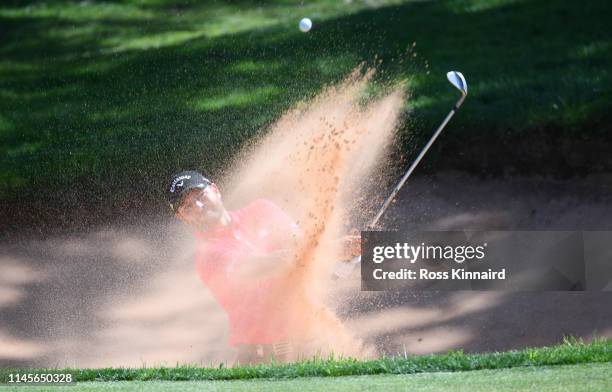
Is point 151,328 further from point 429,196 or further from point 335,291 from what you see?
point 429,196

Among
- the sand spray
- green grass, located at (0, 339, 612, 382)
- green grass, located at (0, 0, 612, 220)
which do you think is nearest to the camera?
green grass, located at (0, 339, 612, 382)

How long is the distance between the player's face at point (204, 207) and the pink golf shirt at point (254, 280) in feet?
0.20

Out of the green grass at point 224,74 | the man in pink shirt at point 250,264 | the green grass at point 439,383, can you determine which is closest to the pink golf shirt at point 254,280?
the man in pink shirt at point 250,264

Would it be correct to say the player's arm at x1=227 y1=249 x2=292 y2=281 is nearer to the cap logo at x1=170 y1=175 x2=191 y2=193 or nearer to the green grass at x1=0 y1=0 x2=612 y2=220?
the cap logo at x1=170 y1=175 x2=191 y2=193

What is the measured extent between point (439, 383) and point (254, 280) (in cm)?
144

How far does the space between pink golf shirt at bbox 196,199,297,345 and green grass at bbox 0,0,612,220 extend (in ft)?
4.28

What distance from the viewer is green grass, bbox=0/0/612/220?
6.75 m

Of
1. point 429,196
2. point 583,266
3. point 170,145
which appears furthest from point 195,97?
point 583,266

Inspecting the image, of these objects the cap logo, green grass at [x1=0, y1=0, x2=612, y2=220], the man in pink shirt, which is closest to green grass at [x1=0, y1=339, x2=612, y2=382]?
the man in pink shirt

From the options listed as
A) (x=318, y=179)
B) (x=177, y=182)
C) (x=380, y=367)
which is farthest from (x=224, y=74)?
(x=380, y=367)

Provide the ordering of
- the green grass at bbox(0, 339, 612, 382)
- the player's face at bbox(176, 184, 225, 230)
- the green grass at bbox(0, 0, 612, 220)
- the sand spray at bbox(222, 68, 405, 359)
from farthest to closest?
the green grass at bbox(0, 0, 612, 220) → the sand spray at bbox(222, 68, 405, 359) → the player's face at bbox(176, 184, 225, 230) → the green grass at bbox(0, 339, 612, 382)

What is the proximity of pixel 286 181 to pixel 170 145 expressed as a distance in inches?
46.2

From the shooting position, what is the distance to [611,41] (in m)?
7.36

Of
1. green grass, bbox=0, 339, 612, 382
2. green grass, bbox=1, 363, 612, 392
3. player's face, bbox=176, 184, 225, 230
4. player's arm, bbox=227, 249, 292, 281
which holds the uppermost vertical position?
player's face, bbox=176, 184, 225, 230
